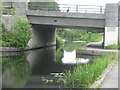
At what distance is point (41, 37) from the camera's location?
3409 centimetres

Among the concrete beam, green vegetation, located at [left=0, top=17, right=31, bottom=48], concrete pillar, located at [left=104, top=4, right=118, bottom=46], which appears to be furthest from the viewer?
the concrete beam

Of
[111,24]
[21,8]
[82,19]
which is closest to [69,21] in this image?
[82,19]

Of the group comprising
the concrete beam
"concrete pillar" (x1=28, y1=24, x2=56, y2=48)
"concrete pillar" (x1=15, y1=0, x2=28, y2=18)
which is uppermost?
"concrete pillar" (x1=15, y1=0, x2=28, y2=18)

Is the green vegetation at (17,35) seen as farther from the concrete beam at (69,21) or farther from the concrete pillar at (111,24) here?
the concrete pillar at (111,24)

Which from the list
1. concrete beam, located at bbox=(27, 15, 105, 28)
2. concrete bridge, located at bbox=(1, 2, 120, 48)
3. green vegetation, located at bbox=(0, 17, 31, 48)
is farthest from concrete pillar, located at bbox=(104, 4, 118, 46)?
green vegetation, located at bbox=(0, 17, 31, 48)

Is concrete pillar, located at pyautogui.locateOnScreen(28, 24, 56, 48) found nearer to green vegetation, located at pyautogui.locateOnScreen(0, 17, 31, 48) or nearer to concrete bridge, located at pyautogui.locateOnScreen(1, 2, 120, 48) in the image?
concrete bridge, located at pyautogui.locateOnScreen(1, 2, 120, 48)

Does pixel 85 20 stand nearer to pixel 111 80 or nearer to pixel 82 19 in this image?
pixel 82 19

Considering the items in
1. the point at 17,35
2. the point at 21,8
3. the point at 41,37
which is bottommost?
the point at 41,37

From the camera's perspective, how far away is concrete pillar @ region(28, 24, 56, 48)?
3039 cm

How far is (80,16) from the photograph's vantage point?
26062mm

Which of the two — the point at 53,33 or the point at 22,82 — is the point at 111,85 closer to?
the point at 22,82

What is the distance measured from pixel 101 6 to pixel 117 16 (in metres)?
2.35

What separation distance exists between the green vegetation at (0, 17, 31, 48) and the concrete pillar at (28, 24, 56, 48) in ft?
12.4

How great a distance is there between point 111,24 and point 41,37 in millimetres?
12005
